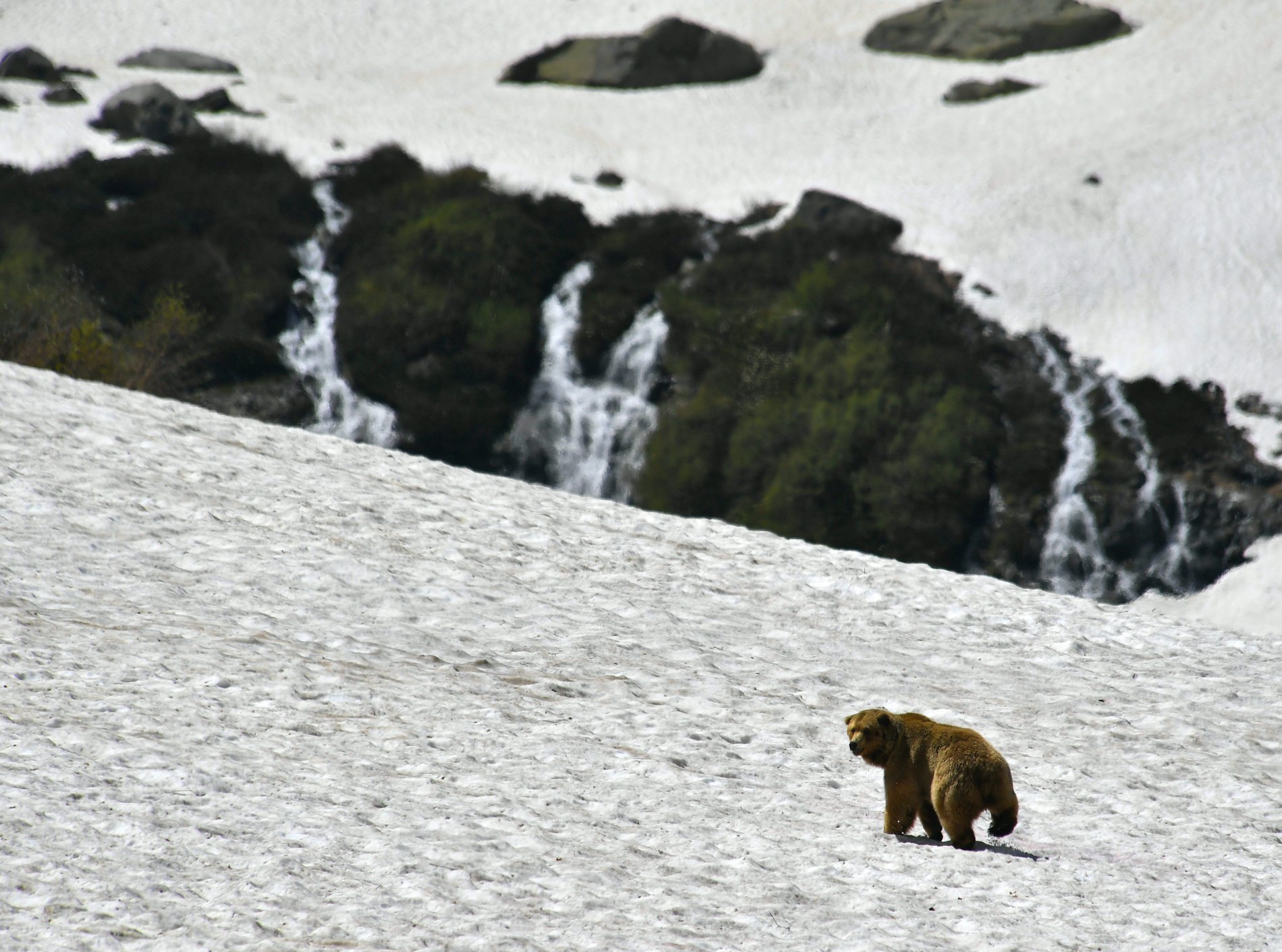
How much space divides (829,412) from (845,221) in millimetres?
9397

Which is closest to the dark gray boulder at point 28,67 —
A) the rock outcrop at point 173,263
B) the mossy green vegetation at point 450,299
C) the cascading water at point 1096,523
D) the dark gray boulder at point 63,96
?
the dark gray boulder at point 63,96

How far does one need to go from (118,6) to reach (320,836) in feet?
213

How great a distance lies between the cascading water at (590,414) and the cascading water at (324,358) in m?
3.56

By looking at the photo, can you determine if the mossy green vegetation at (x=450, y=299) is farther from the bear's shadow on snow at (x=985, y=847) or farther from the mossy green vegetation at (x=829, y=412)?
the bear's shadow on snow at (x=985, y=847)

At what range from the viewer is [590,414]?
112 feet

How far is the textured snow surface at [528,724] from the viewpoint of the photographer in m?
5.95

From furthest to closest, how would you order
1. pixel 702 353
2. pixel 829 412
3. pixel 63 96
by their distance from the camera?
pixel 63 96
pixel 702 353
pixel 829 412

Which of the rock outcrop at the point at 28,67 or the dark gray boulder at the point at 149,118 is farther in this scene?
the rock outcrop at the point at 28,67

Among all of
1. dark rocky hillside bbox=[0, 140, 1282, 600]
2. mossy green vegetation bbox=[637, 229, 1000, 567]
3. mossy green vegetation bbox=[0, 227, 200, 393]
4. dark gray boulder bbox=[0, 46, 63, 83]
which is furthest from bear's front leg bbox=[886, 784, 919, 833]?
dark gray boulder bbox=[0, 46, 63, 83]

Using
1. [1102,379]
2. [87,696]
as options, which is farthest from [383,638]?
[1102,379]

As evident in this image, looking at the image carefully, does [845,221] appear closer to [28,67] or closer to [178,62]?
[178,62]

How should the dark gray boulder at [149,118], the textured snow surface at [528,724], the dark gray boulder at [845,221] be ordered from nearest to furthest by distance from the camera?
the textured snow surface at [528,724]
the dark gray boulder at [845,221]
the dark gray boulder at [149,118]

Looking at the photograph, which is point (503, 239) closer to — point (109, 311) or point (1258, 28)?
point (109, 311)

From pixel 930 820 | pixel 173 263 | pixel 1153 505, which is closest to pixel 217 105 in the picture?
pixel 173 263
